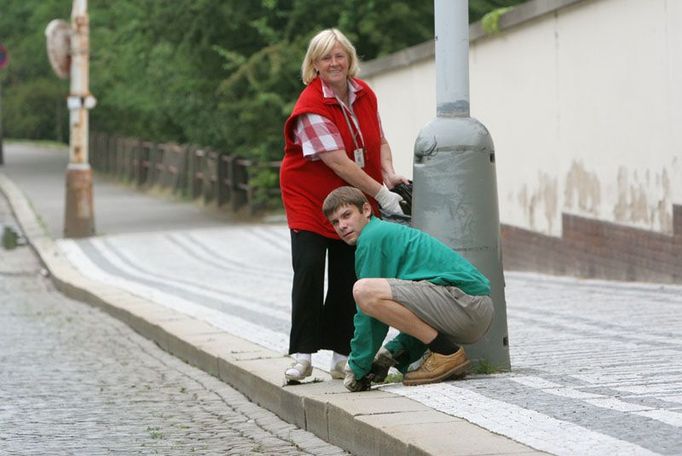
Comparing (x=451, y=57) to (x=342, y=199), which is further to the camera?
(x=451, y=57)

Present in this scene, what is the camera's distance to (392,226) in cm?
766

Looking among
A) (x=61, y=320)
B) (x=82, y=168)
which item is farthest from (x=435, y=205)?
(x=82, y=168)

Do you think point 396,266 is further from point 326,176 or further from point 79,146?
point 79,146

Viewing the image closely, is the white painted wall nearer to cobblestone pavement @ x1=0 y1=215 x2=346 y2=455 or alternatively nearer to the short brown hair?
cobblestone pavement @ x1=0 y1=215 x2=346 y2=455

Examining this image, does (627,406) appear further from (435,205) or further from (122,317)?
(122,317)

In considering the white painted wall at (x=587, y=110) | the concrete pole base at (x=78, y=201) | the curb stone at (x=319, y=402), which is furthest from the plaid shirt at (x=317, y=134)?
the concrete pole base at (x=78, y=201)

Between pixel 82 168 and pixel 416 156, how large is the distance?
17202 mm

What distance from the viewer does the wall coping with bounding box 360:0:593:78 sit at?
16.1 metres

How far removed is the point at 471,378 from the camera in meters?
7.94

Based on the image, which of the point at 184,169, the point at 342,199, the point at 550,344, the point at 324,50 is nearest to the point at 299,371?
the point at 342,199

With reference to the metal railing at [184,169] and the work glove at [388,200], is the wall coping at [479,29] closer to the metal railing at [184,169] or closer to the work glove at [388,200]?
the metal railing at [184,169]

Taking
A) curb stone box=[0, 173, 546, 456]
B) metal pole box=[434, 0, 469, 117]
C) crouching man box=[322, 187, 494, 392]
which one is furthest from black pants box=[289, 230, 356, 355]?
metal pole box=[434, 0, 469, 117]

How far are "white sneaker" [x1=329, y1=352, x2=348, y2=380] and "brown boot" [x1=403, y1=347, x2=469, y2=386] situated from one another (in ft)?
2.52

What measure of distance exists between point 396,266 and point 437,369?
509mm
